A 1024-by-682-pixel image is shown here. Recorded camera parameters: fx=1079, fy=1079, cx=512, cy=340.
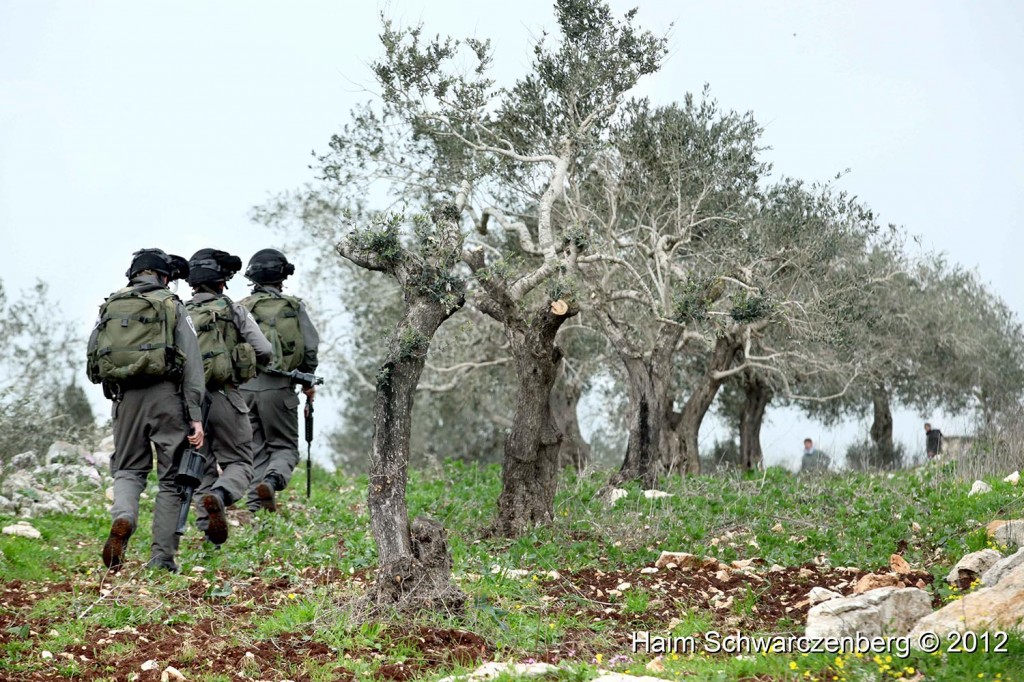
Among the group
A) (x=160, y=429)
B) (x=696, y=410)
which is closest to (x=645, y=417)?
(x=696, y=410)

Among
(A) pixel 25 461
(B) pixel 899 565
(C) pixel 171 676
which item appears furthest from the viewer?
(A) pixel 25 461

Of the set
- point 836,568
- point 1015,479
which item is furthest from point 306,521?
point 1015,479

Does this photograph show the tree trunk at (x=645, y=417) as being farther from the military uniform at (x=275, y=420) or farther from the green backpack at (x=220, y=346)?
the green backpack at (x=220, y=346)

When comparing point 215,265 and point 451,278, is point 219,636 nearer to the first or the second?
point 451,278

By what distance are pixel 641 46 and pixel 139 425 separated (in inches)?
370

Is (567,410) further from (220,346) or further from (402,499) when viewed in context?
(402,499)

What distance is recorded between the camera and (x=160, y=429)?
27.3ft

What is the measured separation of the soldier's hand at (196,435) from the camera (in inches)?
329

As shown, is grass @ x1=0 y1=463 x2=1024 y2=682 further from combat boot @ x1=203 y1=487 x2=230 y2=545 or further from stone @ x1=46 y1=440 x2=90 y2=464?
stone @ x1=46 y1=440 x2=90 y2=464

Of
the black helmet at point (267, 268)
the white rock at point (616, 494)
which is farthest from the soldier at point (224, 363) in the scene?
the white rock at point (616, 494)

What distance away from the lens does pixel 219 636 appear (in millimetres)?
6770

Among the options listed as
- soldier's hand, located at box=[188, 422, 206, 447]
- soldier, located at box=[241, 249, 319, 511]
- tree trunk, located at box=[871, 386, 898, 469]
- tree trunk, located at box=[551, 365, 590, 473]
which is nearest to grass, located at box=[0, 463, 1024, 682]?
soldier, located at box=[241, 249, 319, 511]

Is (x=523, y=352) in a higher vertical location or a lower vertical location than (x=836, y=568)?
higher

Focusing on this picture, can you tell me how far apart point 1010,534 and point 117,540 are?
283 inches
